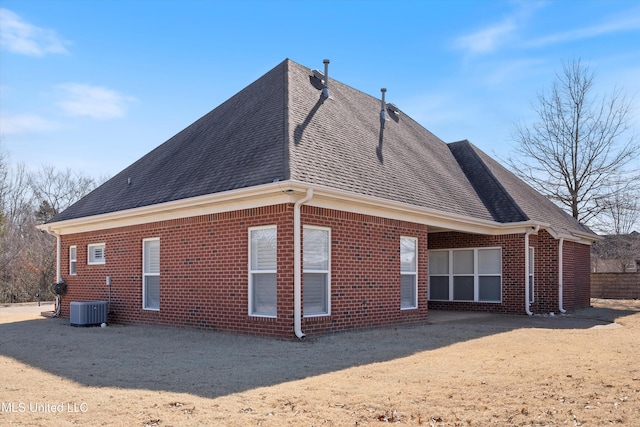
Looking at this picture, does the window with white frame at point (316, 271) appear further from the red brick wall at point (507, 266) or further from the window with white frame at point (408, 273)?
the red brick wall at point (507, 266)

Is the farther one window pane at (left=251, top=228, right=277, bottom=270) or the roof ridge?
the roof ridge

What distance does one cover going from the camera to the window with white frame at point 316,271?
1177 cm

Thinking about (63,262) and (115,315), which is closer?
(115,315)

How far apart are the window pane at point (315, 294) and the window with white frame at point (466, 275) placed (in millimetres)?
8063

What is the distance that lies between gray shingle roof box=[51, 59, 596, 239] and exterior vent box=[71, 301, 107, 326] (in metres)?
2.62

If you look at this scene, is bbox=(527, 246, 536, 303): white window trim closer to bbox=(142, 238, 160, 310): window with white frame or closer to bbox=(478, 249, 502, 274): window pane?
bbox=(478, 249, 502, 274): window pane

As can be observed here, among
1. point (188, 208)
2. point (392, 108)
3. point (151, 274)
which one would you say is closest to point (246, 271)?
point (188, 208)

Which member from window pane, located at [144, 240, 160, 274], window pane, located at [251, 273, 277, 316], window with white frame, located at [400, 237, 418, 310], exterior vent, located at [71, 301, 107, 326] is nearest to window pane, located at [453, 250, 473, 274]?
window with white frame, located at [400, 237, 418, 310]

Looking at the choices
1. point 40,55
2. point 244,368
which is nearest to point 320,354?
point 244,368

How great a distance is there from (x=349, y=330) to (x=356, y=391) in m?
5.66

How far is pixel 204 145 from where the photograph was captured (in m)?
16.2

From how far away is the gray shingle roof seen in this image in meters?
12.7

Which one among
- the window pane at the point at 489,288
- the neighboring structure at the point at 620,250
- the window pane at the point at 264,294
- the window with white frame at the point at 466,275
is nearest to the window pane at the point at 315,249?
the window pane at the point at 264,294

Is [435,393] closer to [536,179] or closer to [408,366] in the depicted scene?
[408,366]
